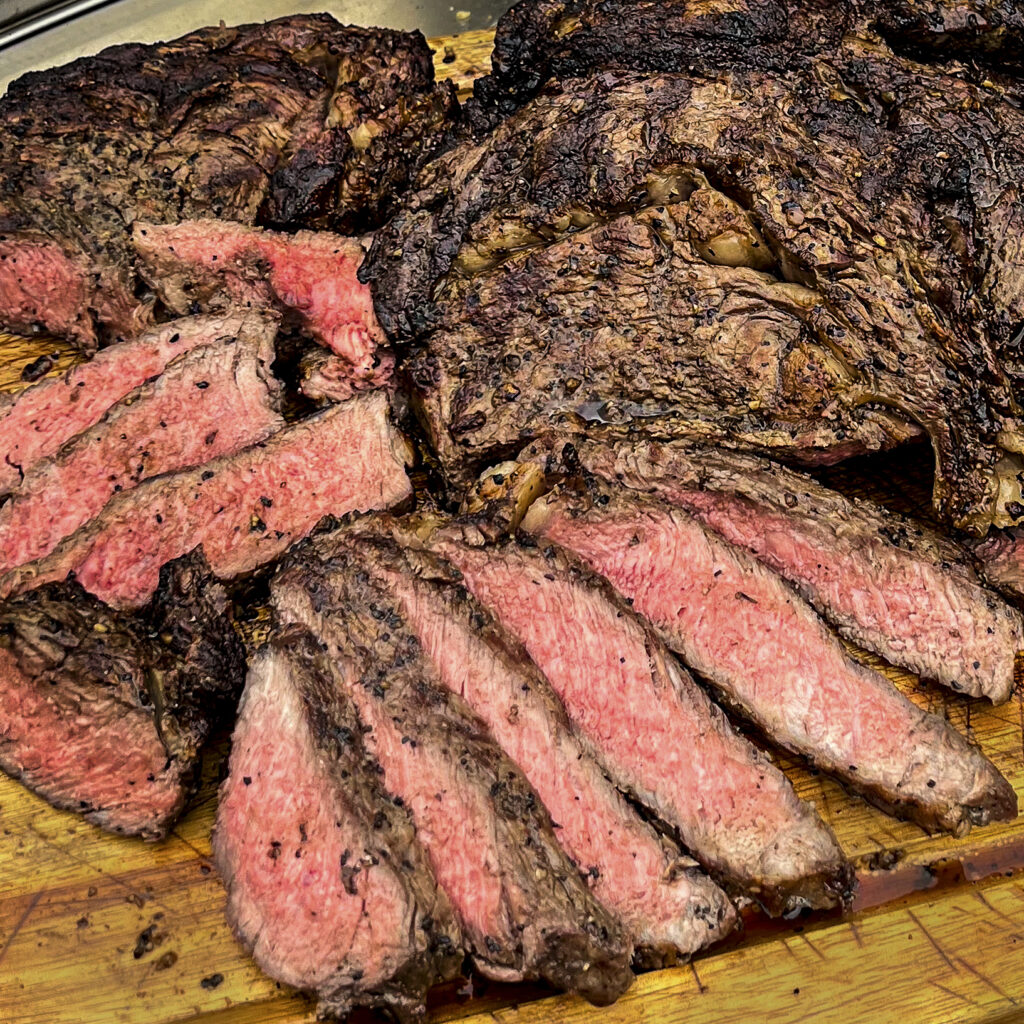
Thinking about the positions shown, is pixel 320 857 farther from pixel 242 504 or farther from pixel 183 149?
pixel 183 149

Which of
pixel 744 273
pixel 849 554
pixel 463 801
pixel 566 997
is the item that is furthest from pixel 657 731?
pixel 744 273

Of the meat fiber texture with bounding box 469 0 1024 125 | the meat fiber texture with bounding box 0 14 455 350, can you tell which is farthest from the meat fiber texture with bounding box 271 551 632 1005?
the meat fiber texture with bounding box 469 0 1024 125

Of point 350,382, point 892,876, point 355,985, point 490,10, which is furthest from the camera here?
point 490,10

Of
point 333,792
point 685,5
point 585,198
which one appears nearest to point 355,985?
point 333,792

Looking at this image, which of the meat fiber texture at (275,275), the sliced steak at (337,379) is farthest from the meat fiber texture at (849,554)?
the meat fiber texture at (275,275)

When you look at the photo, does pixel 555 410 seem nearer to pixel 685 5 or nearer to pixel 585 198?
pixel 585 198

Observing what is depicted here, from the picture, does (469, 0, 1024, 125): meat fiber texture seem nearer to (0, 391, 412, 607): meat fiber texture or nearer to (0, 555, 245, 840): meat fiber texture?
(0, 391, 412, 607): meat fiber texture

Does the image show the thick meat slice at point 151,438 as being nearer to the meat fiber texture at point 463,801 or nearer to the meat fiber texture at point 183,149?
the meat fiber texture at point 183,149
